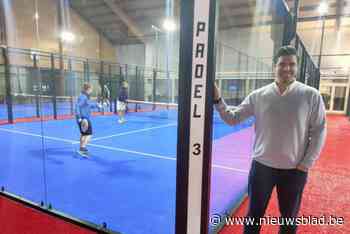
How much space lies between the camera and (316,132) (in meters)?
1.71

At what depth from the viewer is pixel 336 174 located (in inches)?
166

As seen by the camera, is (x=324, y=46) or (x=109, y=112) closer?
(x=109, y=112)

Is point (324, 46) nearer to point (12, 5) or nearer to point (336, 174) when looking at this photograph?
point (336, 174)

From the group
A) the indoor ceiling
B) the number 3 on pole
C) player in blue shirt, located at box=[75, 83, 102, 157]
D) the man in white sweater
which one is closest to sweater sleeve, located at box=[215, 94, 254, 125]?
the man in white sweater

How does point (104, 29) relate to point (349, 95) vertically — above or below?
above

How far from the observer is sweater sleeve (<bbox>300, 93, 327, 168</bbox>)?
1680 millimetres

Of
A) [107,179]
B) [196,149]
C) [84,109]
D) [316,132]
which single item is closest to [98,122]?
[84,109]

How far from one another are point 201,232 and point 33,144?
5.74 meters

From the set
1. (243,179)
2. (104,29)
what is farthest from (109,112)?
(243,179)

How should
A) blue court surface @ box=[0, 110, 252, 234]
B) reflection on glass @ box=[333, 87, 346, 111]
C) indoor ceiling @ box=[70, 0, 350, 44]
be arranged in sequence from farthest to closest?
reflection on glass @ box=[333, 87, 346, 111]
indoor ceiling @ box=[70, 0, 350, 44]
blue court surface @ box=[0, 110, 252, 234]

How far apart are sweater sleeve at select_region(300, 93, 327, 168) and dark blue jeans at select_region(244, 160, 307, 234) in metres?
0.12

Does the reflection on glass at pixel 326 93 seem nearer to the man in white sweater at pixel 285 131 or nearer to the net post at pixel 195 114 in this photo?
the man in white sweater at pixel 285 131

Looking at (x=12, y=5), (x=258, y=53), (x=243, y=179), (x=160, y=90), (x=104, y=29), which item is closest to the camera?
(x=243, y=179)

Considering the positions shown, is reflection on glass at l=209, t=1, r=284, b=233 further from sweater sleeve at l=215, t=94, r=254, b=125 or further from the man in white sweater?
the man in white sweater
